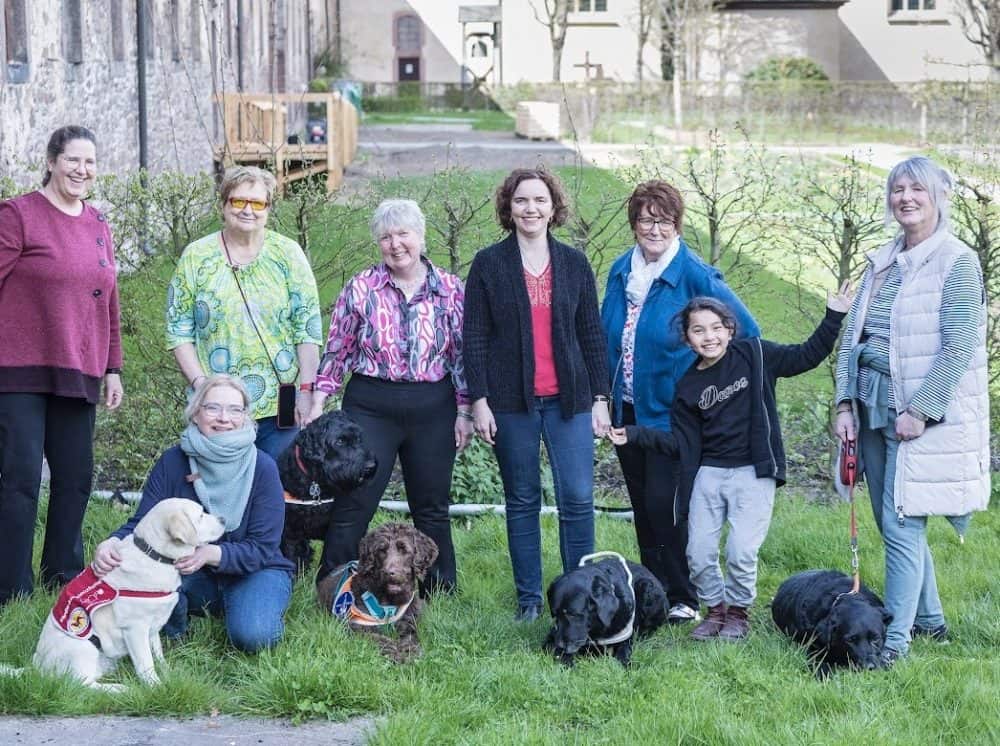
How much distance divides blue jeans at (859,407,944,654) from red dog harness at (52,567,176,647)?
110 inches

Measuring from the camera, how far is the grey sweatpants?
17.9 ft

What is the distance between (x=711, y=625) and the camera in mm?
5539

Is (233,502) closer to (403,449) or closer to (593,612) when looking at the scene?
(403,449)

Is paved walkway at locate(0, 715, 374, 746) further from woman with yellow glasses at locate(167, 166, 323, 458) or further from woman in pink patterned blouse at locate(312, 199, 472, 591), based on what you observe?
woman with yellow glasses at locate(167, 166, 323, 458)

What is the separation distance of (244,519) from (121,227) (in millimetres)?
3850

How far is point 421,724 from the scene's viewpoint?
14.3 feet

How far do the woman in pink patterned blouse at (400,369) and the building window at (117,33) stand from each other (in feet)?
38.6

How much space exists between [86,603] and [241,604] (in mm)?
650

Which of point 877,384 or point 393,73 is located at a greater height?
point 393,73

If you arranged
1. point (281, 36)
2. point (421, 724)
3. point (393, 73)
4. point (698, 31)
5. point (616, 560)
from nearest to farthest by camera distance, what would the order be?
1. point (421, 724)
2. point (616, 560)
3. point (281, 36)
4. point (698, 31)
5. point (393, 73)

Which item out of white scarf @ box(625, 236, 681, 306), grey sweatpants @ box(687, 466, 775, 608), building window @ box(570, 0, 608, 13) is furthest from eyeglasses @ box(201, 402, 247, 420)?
building window @ box(570, 0, 608, 13)


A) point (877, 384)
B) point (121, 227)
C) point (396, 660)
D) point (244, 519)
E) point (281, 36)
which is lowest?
point (396, 660)

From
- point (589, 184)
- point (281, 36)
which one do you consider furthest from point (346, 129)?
point (589, 184)

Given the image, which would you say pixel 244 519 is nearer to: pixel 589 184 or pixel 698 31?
pixel 589 184
